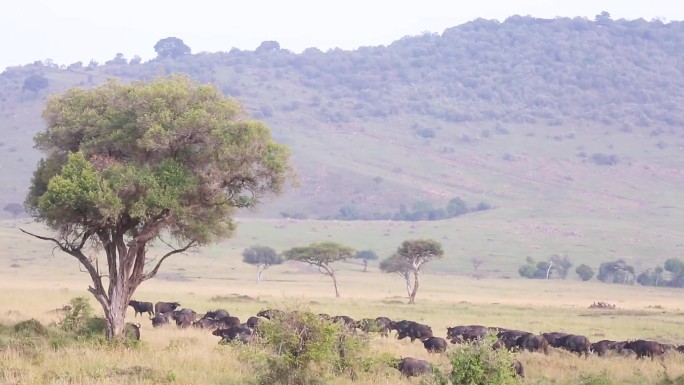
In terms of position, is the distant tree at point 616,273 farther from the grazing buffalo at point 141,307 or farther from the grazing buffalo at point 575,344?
the grazing buffalo at point 575,344

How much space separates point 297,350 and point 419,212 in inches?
5171

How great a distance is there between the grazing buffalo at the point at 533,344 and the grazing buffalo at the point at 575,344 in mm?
786

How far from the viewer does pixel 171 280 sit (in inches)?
2886

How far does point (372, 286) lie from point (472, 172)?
106 metres

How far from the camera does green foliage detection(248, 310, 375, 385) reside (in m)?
15.8

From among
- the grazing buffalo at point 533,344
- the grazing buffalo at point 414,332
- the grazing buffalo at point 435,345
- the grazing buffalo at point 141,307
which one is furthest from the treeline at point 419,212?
the grazing buffalo at point 435,345

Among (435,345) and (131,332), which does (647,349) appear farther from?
(131,332)

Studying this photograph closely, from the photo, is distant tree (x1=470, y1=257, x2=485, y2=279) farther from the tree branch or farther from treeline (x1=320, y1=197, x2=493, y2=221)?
the tree branch

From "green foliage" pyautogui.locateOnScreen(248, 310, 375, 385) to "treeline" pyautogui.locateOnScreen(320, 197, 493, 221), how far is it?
127 meters

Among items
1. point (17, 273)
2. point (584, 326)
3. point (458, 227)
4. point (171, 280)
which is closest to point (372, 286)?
point (171, 280)

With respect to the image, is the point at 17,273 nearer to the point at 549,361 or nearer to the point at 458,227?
the point at 549,361

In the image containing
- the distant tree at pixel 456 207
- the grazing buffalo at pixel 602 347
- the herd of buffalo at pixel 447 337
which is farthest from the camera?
the distant tree at pixel 456 207

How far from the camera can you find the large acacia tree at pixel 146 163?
65.9ft

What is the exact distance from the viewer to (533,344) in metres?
26.1
